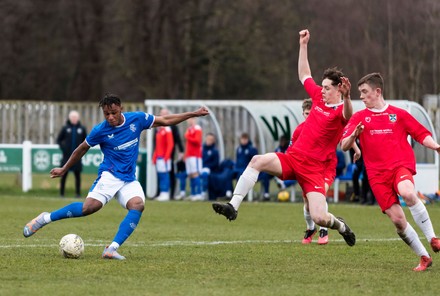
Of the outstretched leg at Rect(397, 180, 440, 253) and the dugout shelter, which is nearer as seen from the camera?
the outstretched leg at Rect(397, 180, 440, 253)

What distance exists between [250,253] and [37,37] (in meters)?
40.0

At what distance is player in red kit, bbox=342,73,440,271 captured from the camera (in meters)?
10.3

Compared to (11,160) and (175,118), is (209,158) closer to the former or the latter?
(11,160)

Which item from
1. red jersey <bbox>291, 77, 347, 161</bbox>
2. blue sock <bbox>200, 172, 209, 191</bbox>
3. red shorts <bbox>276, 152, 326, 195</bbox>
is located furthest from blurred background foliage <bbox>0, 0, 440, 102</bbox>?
red shorts <bbox>276, 152, 326, 195</bbox>

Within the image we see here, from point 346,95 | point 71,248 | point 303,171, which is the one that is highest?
point 346,95

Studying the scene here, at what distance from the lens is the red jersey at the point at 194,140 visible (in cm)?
2377

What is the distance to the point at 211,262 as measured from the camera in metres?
10.9

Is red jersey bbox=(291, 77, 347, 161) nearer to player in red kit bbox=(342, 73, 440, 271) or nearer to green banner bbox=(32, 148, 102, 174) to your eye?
player in red kit bbox=(342, 73, 440, 271)

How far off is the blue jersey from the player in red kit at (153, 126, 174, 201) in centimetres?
1239

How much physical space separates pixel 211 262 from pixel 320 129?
192cm

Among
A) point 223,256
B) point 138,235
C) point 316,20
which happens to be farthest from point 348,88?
point 316,20

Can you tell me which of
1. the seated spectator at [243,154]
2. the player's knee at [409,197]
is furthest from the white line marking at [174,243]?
the seated spectator at [243,154]

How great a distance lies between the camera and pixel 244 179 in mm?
10844

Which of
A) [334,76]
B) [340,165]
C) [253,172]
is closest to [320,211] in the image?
[253,172]
